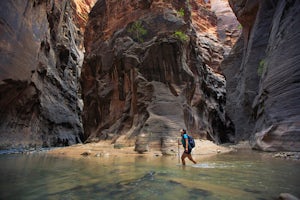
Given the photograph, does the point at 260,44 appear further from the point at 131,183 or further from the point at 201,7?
the point at 201,7

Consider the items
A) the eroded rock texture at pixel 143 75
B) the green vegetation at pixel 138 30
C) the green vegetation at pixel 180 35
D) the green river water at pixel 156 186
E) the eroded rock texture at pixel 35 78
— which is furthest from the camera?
the green vegetation at pixel 138 30

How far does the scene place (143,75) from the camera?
18406 mm

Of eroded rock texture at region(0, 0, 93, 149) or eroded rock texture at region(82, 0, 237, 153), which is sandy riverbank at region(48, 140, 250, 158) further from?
eroded rock texture at region(0, 0, 93, 149)

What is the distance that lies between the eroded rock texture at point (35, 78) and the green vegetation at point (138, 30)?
762cm

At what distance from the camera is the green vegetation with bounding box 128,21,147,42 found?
20.2m

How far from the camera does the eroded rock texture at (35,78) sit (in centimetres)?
997

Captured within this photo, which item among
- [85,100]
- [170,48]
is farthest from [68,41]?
[170,48]

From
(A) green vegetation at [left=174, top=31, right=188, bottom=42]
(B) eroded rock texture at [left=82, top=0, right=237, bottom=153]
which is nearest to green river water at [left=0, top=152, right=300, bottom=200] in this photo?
(B) eroded rock texture at [left=82, top=0, right=237, bottom=153]

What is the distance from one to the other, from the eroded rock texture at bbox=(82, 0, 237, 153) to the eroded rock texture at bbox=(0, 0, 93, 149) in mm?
4437

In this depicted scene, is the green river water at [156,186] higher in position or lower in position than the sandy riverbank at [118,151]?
lower

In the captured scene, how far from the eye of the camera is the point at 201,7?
52.0 metres

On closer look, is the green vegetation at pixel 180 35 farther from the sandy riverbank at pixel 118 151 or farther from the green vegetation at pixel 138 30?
the sandy riverbank at pixel 118 151

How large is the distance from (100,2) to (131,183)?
29.1 m

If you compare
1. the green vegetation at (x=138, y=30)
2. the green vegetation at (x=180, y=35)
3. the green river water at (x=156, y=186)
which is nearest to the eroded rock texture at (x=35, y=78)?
the green river water at (x=156, y=186)
